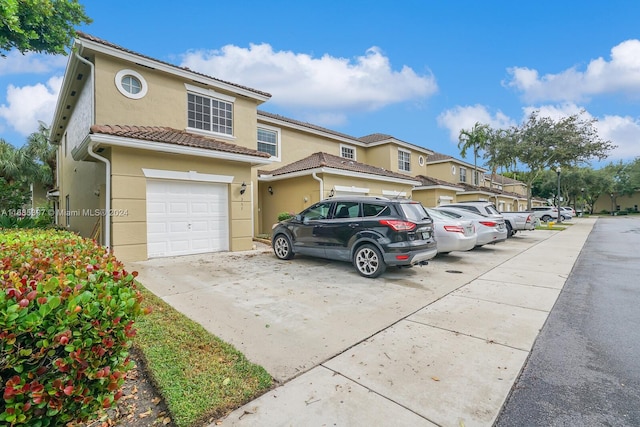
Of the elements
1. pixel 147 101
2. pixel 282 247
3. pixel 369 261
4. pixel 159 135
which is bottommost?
pixel 369 261

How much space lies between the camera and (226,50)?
15422 mm

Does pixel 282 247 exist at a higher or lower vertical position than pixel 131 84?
lower

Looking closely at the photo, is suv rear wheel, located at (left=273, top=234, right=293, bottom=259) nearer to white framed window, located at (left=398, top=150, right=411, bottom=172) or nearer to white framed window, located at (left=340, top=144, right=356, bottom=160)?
white framed window, located at (left=340, top=144, right=356, bottom=160)

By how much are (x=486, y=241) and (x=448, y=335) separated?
813cm

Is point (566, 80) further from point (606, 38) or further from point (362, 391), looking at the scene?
point (362, 391)

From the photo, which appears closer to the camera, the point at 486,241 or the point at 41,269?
the point at 41,269

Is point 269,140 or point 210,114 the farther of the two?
point 269,140

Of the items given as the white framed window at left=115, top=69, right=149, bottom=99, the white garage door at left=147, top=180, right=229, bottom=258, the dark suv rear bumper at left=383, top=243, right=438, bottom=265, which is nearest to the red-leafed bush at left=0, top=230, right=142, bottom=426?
the dark suv rear bumper at left=383, top=243, right=438, bottom=265

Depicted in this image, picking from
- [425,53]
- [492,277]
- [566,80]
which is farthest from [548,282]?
[566,80]

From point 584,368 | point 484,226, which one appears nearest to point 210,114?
point 484,226

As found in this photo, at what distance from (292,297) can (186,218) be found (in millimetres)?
5603

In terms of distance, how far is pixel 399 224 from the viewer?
21.9ft

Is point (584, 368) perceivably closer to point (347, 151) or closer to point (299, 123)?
point (299, 123)

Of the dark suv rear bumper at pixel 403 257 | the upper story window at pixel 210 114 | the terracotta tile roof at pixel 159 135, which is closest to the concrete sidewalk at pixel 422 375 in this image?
the dark suv rear bumper at pixel 403 257
